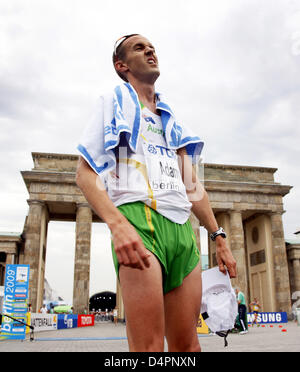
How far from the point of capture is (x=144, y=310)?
191 centimetres

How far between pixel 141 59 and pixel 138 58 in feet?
0.07

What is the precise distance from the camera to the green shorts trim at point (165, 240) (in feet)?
6.80

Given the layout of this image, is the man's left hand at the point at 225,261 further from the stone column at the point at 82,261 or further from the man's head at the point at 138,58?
the stone column at the point at 82,261

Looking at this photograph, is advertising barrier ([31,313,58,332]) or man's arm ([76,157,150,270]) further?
A: advertising barrier ([31,313,58,332])

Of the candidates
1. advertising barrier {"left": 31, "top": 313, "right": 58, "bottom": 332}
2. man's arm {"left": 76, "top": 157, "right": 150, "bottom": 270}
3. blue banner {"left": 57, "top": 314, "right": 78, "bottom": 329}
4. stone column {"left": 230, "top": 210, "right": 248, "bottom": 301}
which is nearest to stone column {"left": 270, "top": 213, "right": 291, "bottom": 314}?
stone column {"left": 230, "top": 210, "right": 248, "bottom": 301}

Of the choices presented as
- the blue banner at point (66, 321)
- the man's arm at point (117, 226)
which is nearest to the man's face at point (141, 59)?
the man's arm at point (117, 226)

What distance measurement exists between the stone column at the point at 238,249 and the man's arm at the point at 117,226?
35.1 metres

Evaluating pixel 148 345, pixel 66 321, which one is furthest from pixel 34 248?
pixel 148 345

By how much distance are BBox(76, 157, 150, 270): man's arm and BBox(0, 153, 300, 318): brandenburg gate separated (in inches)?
1292

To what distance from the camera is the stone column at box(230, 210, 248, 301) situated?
117ft

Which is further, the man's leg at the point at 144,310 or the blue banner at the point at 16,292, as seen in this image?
the blue banner at the point at 16,292

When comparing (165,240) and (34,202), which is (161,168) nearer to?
(165,240)

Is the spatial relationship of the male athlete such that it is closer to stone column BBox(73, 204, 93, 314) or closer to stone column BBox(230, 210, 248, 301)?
stone column BBox(73, 204, 93, 314)
